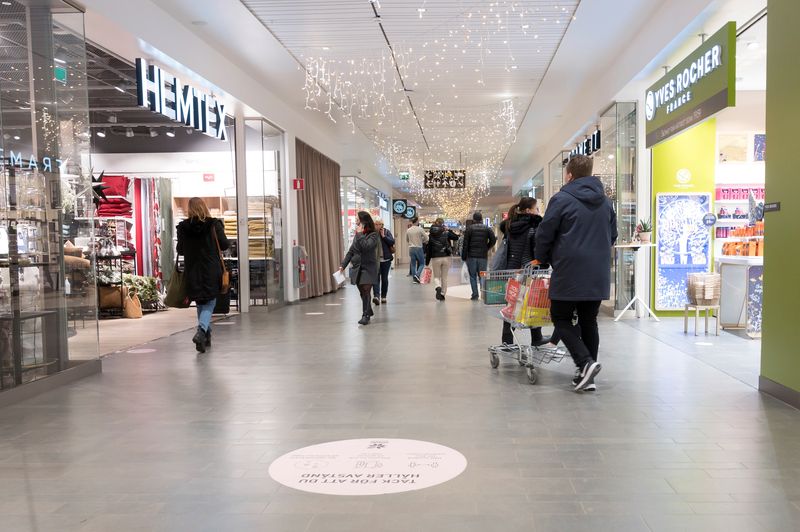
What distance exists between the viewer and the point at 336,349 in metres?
6.52

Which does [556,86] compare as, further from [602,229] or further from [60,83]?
[60,83]

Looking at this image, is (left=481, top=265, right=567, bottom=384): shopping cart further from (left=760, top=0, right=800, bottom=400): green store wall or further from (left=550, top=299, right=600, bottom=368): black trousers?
(left=760, top=0, right=800, bottom=400): green store wall

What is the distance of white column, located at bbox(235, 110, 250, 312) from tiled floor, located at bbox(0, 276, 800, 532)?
4.18 m

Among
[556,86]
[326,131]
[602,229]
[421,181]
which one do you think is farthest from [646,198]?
[421,181]

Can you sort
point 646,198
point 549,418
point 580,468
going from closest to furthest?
point 580,468 → point 549,418 → point 646,198

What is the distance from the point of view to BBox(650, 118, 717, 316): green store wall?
870 centimetres

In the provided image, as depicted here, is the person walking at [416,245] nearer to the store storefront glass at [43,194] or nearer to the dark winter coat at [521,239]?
the dark winter coat at [521,239]

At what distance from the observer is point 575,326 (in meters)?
4.64

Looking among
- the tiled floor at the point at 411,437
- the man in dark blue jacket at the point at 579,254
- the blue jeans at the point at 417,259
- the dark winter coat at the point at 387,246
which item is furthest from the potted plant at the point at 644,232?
the blue jeans at the point at 417,259

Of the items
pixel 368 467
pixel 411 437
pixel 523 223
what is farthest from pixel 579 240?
pixel 368 467

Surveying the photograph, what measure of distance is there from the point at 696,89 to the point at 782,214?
225cm

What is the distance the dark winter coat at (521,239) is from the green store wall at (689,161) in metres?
3.93

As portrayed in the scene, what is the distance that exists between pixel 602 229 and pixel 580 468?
202 cm

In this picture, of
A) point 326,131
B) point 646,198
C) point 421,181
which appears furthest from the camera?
point 421,181
